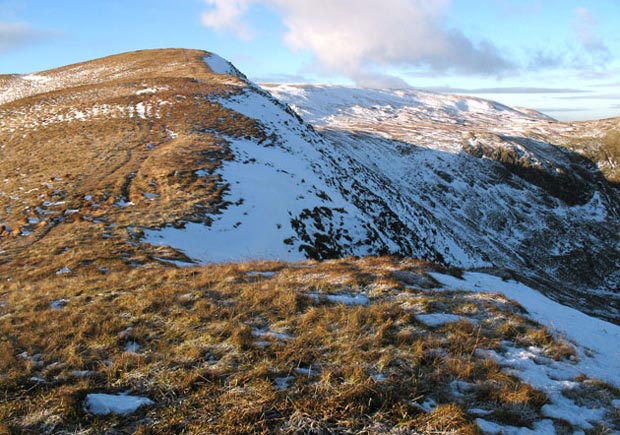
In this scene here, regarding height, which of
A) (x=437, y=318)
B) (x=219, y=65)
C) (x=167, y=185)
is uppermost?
(x=219, y=65)

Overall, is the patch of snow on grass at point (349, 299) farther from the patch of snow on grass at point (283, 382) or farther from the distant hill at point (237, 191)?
the distant hill at point (237, 191)

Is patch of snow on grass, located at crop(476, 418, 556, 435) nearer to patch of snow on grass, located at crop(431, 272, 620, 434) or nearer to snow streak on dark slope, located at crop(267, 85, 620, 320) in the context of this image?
patch of snow on grass, located at crop(431, 272, 620, 434)

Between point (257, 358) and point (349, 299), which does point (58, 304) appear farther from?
point (349, 299)

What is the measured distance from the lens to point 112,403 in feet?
17.2

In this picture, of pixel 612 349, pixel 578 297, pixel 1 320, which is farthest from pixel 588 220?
pixel 1 320

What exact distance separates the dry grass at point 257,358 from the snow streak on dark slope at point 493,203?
15684 mm

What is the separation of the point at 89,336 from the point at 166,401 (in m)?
2.83

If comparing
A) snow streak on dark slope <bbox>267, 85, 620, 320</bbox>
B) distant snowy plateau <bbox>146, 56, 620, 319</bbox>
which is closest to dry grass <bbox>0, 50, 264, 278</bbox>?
distant snowy plateau <bbox>146, 56, 620, 319</bbox>

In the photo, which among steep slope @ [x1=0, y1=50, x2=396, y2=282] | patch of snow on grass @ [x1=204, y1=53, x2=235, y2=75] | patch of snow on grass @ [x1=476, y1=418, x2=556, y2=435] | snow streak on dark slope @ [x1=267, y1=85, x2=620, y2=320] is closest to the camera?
patch of snow on grass @ [x1=476, y1=418, x2=556, y2=435]

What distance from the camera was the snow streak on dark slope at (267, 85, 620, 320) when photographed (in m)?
32.5

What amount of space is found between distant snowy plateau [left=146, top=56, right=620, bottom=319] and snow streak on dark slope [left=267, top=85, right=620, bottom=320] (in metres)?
0.23

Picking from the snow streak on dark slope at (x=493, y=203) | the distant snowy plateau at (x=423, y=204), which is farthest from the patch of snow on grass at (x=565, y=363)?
the snow streak on dark slope at (x=493, y=203)

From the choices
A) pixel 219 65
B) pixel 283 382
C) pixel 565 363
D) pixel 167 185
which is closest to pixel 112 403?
pixel 283 382

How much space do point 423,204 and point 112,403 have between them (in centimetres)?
5185
